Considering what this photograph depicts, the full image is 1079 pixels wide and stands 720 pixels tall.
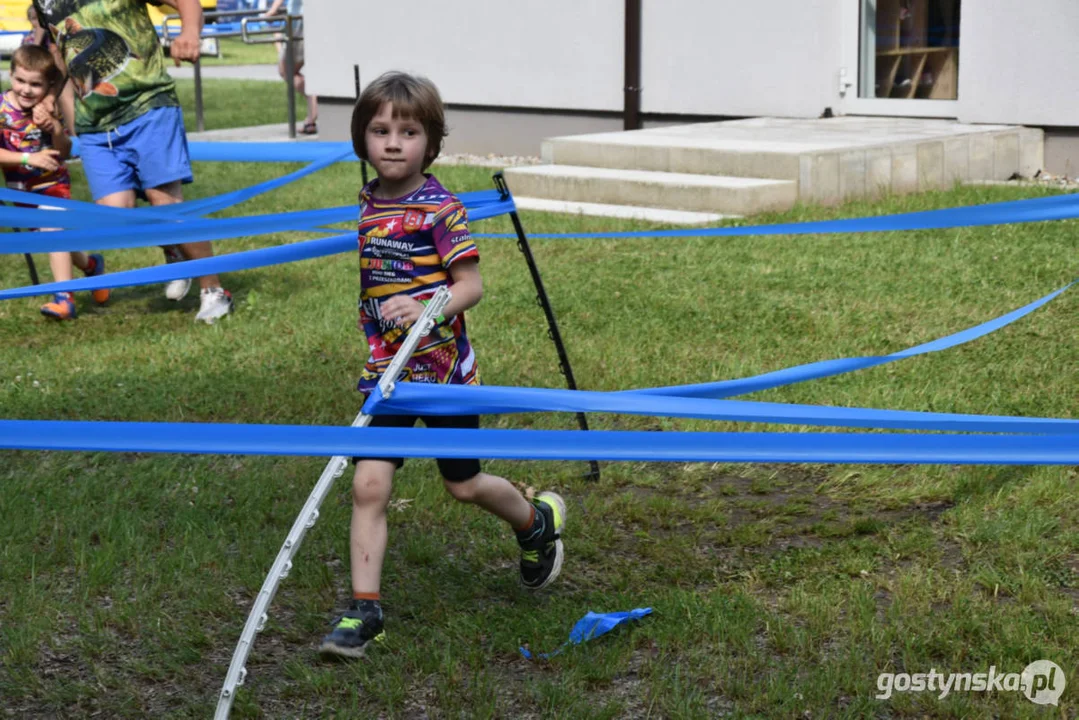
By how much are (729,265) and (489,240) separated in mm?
1819

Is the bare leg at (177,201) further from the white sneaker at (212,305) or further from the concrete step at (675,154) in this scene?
the concrete step at (675,154)

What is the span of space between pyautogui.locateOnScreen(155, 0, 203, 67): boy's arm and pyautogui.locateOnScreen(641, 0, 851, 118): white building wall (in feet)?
19.5

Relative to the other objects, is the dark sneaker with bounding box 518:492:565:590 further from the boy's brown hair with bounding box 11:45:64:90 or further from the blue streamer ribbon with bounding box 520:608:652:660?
the boy's brown hair with bounding box 11:45:64:90

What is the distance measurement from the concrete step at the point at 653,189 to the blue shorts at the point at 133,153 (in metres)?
3.83

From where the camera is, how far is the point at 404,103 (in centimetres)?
347

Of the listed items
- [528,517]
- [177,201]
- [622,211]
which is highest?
[177,201]

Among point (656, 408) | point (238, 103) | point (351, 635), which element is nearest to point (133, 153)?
point (351, 635)

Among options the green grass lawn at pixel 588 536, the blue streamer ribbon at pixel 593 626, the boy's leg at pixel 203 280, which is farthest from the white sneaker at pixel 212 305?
the blue streamer ribbon at pixel 593 626

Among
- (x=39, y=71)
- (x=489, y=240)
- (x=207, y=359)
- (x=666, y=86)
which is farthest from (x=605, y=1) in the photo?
(x=207, y=359)

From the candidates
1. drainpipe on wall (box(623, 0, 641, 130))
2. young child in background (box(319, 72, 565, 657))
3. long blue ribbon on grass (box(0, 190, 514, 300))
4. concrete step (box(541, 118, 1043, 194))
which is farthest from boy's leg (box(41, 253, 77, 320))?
drainpipe on wall (box(623, 0, 641, 130))

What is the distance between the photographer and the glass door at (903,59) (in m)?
11.2

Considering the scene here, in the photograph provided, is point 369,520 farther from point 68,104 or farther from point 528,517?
point 68,104

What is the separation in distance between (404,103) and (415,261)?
0.40 m

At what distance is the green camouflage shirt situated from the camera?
6680 millimetres
